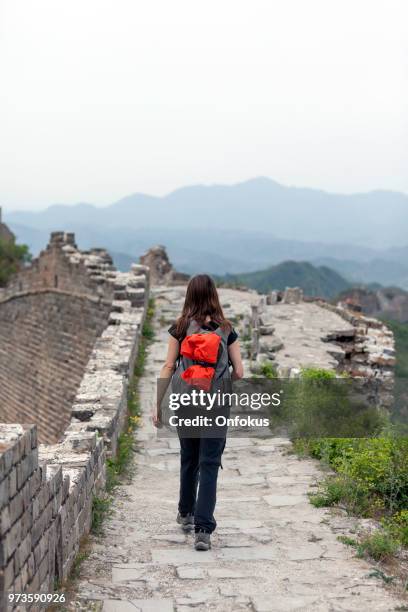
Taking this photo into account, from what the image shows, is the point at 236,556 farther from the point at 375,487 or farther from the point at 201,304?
the point at 201,304

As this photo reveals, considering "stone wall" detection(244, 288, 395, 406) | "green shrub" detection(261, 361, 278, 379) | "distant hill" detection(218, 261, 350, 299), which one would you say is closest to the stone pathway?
"green shrub" detection(261, 361, 278, 379)

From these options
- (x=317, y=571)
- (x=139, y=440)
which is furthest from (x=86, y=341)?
(x=317, y=571)

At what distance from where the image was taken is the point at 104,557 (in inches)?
217

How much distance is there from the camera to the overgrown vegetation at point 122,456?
637cm

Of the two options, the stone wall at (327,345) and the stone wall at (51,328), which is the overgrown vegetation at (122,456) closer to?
the stone wall at (327,345)

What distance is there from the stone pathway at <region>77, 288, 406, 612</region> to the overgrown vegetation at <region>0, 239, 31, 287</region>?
35339mm

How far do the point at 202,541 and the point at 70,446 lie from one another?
5.24ft

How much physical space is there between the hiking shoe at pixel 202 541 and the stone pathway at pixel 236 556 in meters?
0.05

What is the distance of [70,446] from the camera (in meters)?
6.61

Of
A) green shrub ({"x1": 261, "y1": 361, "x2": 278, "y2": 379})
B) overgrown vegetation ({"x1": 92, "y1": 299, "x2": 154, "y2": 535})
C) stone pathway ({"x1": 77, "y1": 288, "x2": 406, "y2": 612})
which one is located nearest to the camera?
stone pathway ({"x1": 77, "y1": 288, "x2": 406, "y2": 612})

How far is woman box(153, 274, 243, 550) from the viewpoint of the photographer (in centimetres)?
554

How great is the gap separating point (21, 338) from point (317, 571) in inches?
687

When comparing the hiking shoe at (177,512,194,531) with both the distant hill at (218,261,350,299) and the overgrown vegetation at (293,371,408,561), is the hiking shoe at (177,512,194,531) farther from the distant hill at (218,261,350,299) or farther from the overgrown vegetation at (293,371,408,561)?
the distant hill at (218,261,350,299)

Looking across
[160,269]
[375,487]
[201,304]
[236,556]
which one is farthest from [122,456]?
[160,269]
